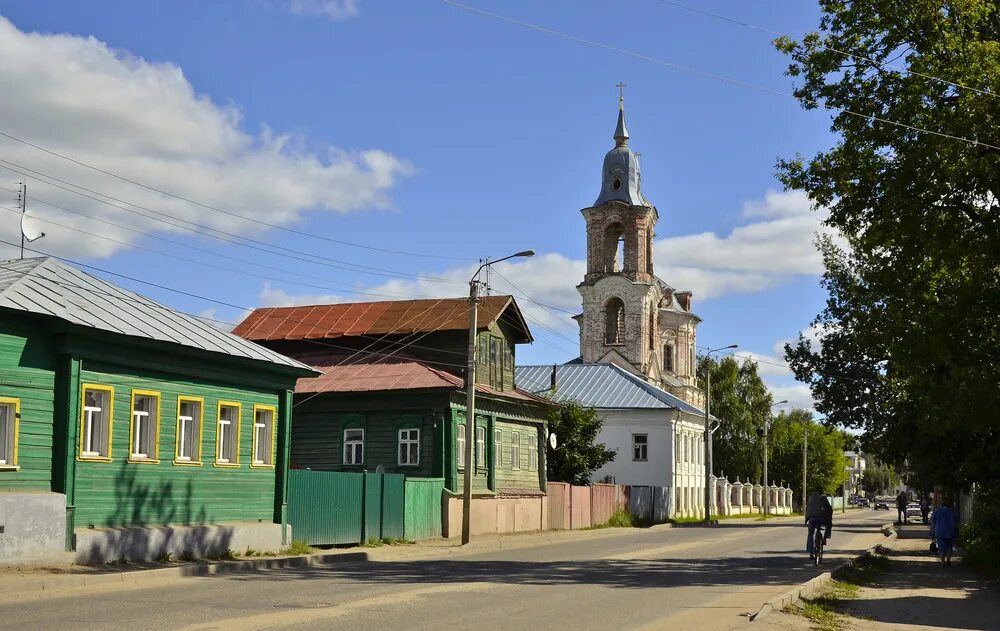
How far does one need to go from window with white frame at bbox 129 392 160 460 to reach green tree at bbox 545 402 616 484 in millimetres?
28617

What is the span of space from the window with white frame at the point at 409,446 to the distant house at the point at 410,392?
0.03 m

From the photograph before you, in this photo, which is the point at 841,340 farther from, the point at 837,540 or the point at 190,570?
the point at 190,570

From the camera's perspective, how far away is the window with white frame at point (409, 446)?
37.2 meters

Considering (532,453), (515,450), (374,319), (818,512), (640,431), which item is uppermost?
(374,319)

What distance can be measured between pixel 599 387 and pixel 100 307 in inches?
1858

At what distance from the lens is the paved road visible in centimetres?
1309

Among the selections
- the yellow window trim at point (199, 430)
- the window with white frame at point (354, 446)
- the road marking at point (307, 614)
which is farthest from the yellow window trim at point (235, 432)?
the window with white frame at point (354, 446)

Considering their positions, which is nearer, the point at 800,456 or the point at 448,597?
the point at 448,597

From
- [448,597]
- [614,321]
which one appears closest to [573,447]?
[614,321]

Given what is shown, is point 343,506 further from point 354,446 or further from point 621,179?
point 621,179

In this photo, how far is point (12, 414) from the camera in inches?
764

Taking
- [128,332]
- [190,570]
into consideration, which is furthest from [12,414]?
[190,570]

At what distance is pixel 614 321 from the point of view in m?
82.1

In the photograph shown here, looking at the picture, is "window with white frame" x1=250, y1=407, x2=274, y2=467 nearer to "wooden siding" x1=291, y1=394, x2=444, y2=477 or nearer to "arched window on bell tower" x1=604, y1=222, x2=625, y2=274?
"wooden siding" x1=291, y1=394, x2=444, y2=477
